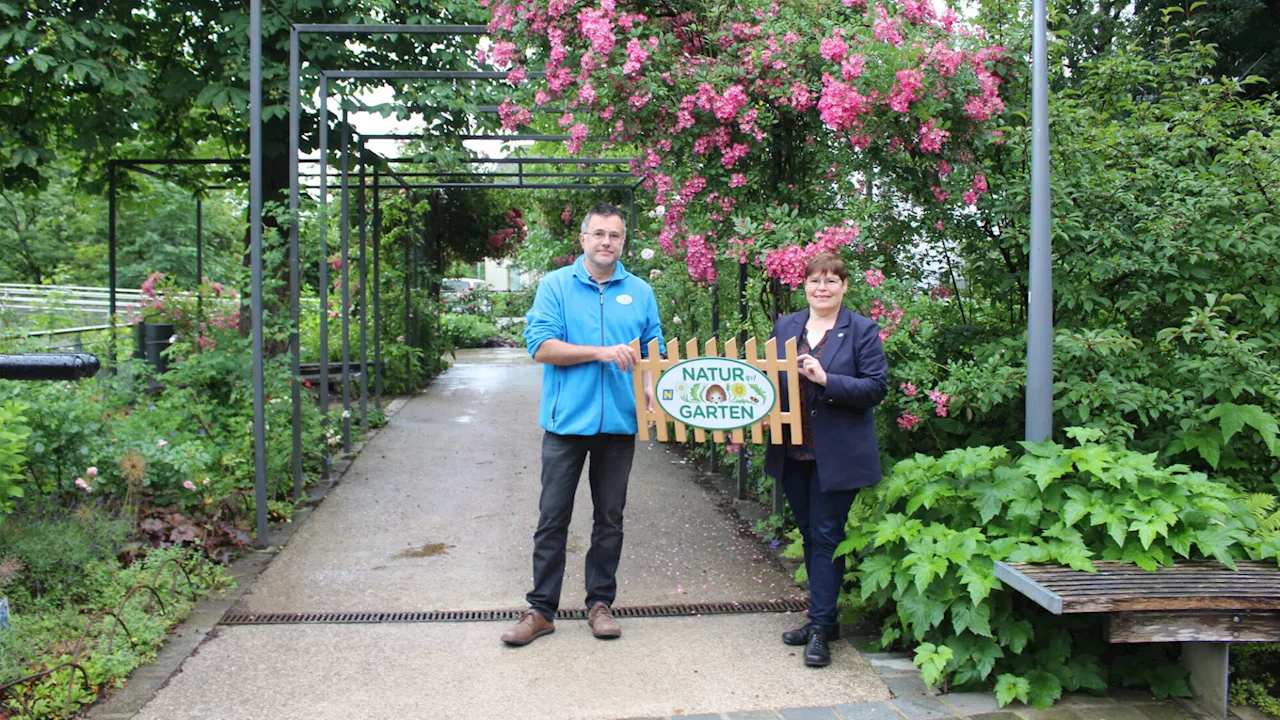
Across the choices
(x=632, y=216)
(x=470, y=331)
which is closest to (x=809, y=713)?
(x=632, y=216)

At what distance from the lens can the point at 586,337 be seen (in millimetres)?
4270

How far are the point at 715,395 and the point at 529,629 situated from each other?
123cm

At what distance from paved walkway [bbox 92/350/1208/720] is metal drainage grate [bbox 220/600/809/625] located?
0.22 ft

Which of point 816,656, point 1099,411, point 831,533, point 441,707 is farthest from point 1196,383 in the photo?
point 441,707

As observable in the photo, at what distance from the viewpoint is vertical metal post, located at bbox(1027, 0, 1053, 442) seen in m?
4.15

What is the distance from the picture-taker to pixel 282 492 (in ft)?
22.1

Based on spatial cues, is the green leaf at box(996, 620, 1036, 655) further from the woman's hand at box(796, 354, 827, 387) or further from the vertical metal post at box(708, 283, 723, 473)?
the vertical metal post at box(708, 283, 723, 473)

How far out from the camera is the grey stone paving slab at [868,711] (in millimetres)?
3508

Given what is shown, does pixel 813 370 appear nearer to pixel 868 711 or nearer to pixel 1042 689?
pixel 868 711

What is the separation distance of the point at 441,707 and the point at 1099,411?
296 cm

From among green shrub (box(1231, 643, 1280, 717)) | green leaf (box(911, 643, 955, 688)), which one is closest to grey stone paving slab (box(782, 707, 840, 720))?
green leaf (box(911, 643, 955, 688))

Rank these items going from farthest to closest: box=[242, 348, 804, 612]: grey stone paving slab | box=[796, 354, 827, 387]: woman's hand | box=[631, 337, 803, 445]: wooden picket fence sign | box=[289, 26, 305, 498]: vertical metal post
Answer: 1. box=[289, 26, 305, 498]: vertical metal post
2. box=[242, 348, 804, 612]: grey stone paving slab
3. box=[631, 337, 803, 445]: wooden picket fence sign
4. box=[796, 354, 827, 387]: woman's hand

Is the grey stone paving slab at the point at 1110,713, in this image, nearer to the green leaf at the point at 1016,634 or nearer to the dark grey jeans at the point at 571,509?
the green leaf at the point at 1016,634

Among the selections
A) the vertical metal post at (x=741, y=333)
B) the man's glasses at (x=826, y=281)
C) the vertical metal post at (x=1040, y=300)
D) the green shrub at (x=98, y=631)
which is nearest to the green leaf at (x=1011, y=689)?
the vertical metal post at (x=1040, y=300)
